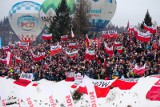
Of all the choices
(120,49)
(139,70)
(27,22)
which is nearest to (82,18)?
(27,22)

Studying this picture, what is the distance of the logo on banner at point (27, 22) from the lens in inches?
2657

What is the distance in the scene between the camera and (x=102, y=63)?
29.0m

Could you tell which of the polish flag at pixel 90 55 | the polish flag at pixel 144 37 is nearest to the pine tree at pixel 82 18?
the polish flag at pixel 90 55

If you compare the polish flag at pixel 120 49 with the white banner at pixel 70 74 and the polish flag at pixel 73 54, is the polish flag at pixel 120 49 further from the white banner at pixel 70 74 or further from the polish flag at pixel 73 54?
the polish flag at pixel 73 54

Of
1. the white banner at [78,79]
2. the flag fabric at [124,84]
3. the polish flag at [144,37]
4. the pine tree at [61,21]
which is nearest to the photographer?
the flag fabric at [124,84]

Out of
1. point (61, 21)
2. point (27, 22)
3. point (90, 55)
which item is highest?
point (90, 55)

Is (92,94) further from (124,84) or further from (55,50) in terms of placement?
(55,50)

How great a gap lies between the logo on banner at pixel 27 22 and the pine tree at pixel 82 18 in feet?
24.8

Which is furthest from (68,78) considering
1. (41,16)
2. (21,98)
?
(41,16)

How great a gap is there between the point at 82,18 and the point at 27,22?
424 inches

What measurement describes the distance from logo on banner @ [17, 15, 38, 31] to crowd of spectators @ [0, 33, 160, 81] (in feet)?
99.3

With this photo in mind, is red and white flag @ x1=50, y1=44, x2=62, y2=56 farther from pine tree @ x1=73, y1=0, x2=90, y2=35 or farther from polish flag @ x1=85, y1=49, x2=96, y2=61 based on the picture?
pine tree @ x1=73, y1=0, x2=90, y2=35

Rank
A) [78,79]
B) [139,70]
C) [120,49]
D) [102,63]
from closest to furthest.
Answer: [139,70] < [78,79] < [102,63] < [120,49]

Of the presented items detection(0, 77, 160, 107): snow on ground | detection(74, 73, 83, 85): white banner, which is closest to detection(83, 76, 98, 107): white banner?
detection(0, 77, 160, 107): snow on ground
